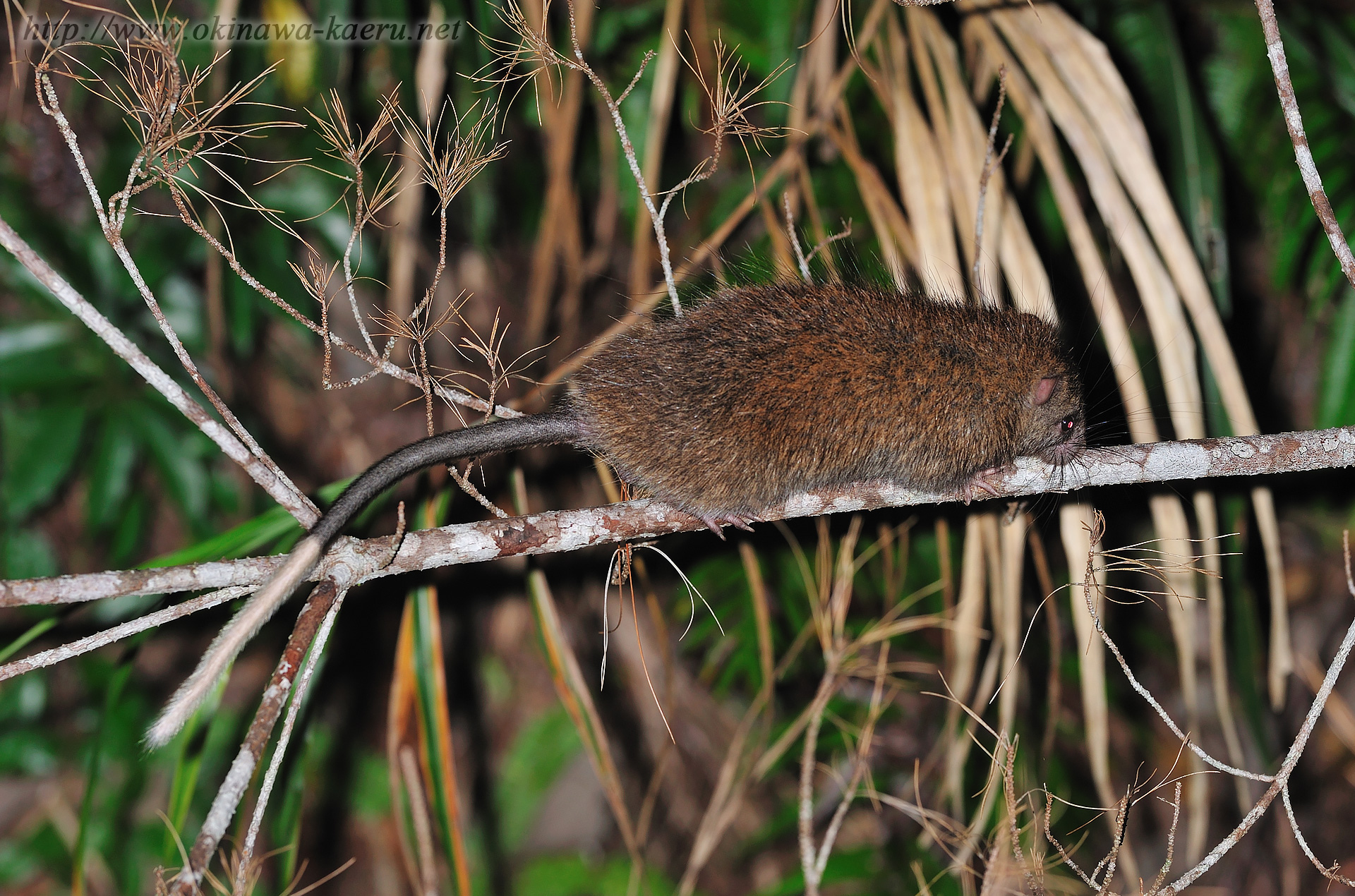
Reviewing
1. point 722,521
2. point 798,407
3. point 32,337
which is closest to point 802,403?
point 798,407

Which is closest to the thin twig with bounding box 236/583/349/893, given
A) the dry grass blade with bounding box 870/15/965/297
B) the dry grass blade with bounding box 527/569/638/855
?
the dry grass blade with bounding box 527/569/638/855

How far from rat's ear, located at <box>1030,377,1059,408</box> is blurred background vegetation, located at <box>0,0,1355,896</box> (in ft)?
1.56

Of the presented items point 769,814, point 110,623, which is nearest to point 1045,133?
point 769,814

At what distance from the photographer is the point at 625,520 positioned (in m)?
1.89

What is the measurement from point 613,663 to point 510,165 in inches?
99.4

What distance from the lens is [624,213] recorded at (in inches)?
132

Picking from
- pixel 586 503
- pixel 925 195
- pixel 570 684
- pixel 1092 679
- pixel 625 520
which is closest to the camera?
pixel 625 520

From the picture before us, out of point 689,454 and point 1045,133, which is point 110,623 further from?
point 1045,133

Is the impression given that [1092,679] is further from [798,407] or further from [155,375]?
[155,375]

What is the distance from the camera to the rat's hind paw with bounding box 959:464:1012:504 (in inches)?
84.8

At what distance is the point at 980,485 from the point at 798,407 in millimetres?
535

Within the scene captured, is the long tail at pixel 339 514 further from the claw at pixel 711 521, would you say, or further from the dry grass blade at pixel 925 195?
the dry grass blade at pixel 925 195

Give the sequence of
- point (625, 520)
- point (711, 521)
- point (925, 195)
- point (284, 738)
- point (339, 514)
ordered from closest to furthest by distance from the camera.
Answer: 1. point (284, 738)
2. point (339, 514)
3. point (625, 520)
4. point (711, 521)
5. point (925, 195)

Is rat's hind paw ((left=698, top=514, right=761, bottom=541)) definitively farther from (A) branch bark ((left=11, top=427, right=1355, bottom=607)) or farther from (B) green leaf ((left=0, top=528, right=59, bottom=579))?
(B) green leaf ((left=0, top=528, right=59, bottom=579))
